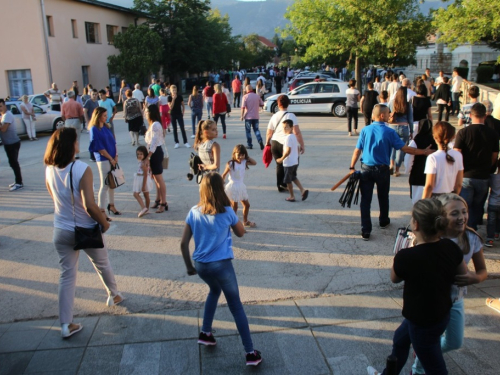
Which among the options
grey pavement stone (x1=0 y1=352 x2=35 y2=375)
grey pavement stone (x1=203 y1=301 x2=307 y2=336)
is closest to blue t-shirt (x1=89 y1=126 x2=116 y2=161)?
grey pavement stone (x1=203 y1=301 x2=307 y2=336)

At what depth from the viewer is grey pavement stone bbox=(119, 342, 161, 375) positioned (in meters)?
3.75

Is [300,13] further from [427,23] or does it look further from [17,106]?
[17,106]

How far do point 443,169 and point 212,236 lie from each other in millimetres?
2863

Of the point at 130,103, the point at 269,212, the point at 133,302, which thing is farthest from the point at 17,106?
the point at 133,302

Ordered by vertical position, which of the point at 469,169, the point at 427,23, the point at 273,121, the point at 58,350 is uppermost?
the point at 427,23

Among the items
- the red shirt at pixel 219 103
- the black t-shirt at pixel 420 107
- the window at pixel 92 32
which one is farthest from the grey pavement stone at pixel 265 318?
the window at pixel 92 32

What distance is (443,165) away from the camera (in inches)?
198

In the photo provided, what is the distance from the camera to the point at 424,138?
6.46 meters

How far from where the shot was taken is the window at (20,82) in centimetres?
2834

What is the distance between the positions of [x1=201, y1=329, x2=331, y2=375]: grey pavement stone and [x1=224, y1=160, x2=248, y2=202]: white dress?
2730mm

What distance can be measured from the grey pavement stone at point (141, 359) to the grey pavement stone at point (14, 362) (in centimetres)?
82

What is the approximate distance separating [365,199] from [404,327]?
3219 mm

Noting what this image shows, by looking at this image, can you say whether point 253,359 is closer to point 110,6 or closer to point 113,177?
point 113,177

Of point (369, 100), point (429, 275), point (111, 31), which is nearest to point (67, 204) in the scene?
point (429, 275)
